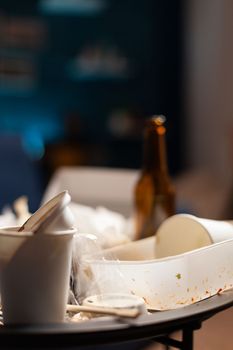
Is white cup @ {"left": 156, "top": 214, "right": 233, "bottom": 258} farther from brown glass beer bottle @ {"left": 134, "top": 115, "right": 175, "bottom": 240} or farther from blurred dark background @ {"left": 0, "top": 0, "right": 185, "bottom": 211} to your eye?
blurred dark background @ {"left": 0, "top": 0, "right": 185, "bottom": 211}

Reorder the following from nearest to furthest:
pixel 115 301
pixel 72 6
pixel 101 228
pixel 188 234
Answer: pixel 115 301
pixel 188 234
pixel 101 228
pixel 72 6

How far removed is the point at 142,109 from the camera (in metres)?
7.00

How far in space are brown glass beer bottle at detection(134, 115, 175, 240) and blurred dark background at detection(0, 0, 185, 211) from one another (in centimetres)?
531

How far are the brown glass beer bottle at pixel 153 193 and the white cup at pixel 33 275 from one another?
60 centimetres

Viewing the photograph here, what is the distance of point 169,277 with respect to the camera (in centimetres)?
88

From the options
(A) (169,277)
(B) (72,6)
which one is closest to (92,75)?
(B) (72,6)

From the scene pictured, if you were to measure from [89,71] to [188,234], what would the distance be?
601cm

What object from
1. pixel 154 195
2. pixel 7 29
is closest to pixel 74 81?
pixel 7 29

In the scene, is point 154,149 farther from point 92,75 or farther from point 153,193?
point 92,75

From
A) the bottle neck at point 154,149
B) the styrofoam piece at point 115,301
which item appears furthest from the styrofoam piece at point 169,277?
the bottle neck at point 154,149

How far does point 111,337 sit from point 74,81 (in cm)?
630

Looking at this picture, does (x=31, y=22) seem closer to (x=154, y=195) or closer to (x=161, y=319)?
(x=154, y=195)

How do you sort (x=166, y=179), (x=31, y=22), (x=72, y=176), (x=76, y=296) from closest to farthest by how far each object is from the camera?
(x=76, y=296), (x=166, y=179), (x=72, y=176), (x=31, y=22)

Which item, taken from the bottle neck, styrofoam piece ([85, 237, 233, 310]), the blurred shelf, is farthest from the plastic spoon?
the blurred shelf
